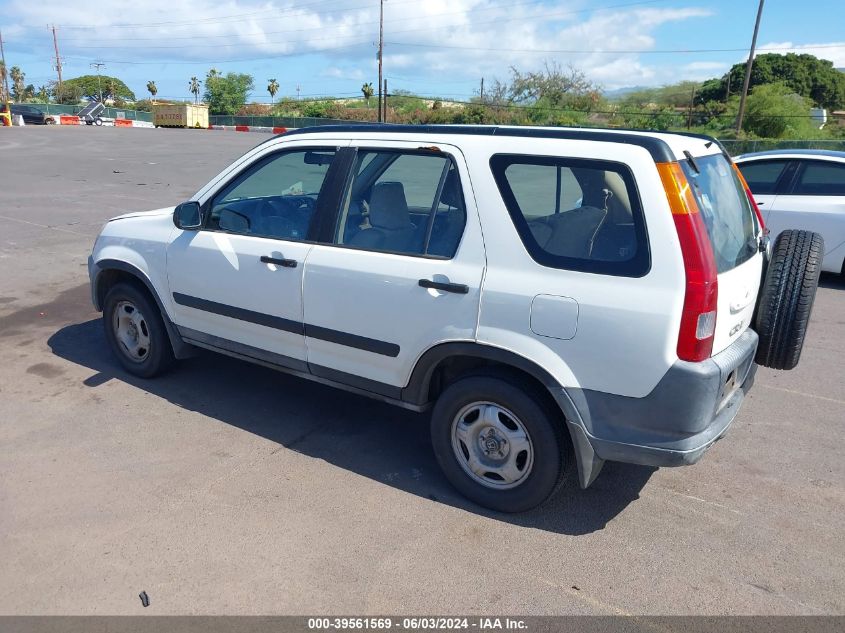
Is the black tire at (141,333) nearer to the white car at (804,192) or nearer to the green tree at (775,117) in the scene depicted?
the white car at (804,192)

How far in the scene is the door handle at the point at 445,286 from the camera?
351cm

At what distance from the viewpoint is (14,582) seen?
3.10 meters

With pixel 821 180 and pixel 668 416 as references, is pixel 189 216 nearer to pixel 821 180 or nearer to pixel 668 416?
pixel 668 416

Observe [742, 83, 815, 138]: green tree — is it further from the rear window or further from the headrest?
the headrest

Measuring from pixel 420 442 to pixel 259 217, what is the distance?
1.77 meters

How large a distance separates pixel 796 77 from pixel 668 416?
78.7 m

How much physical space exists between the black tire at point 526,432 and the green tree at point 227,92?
95.6 m

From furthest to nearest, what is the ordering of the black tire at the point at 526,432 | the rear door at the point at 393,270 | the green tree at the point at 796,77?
the green tree at the point at 796,77 < the rear door at the point at 393,270 < the black tire at the point at 526,432

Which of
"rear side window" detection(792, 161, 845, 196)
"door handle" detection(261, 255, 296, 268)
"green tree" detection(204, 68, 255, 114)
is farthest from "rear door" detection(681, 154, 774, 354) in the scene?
"green tree" detection(204, 68, 255, 114)

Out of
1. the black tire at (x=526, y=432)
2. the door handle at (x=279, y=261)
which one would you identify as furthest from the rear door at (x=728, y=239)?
the door handle at (x=279, y=261)

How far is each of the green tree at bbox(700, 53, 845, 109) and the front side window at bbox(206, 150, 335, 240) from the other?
73400mm

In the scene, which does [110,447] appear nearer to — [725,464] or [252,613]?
[252,613]

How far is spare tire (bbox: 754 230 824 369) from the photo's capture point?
375cm

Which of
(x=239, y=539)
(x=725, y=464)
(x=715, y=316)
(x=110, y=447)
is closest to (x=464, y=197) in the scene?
(x=715, y=316)
